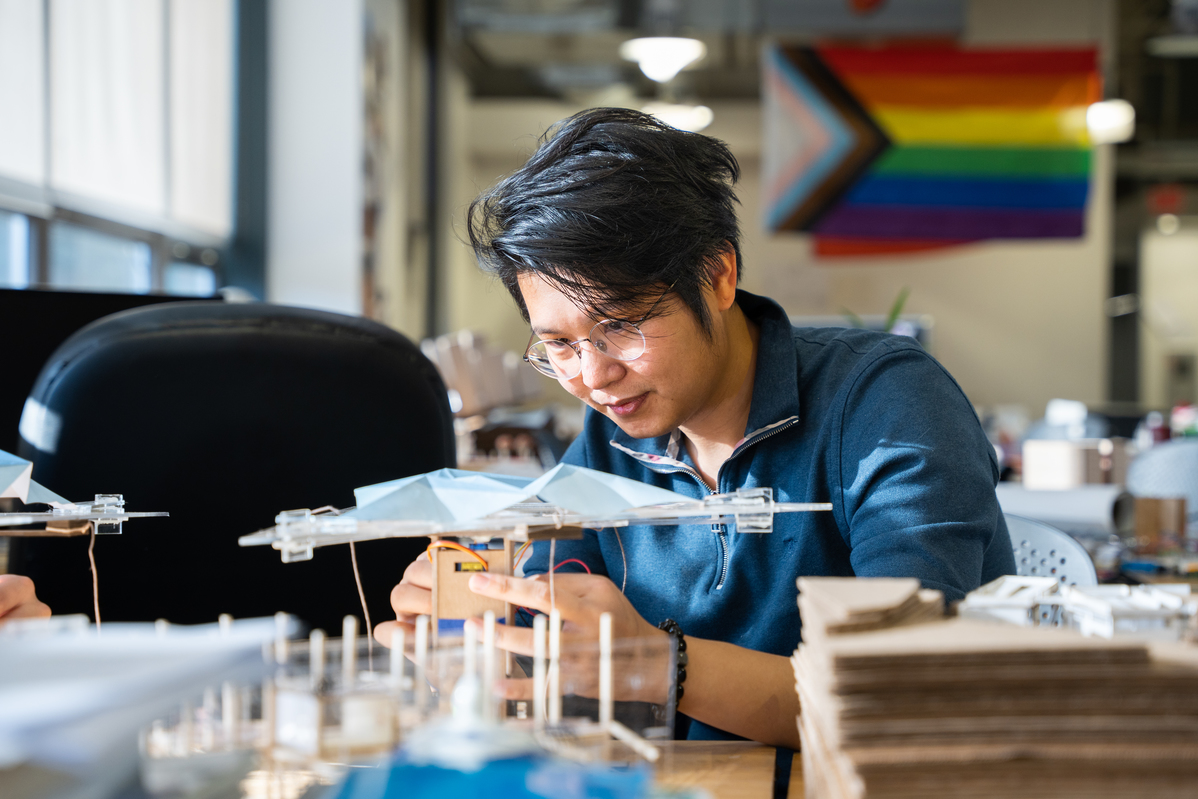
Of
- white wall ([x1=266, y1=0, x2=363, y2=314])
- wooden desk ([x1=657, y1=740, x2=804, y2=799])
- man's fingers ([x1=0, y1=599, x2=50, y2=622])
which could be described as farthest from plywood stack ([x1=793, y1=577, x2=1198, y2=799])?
white wall ([x1=266, y1=0, x2=363, y2=314])

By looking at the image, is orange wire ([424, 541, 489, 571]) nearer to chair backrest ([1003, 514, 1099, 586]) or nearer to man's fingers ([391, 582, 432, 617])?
man's fingers ([391, 582, 432, 617])

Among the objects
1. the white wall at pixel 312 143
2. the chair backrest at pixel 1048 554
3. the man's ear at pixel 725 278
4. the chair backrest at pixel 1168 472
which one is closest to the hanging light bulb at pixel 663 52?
the white wall at pixel 312 143

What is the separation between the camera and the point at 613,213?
92 centimetres

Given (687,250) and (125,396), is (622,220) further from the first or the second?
(125,396)

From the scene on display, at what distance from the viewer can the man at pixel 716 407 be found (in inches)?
34.1

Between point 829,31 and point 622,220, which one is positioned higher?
point 829,31

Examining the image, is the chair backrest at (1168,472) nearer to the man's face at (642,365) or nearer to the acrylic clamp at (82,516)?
the man's face at (642,365)

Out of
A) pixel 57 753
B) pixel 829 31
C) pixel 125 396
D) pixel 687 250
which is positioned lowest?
pixel 57 753

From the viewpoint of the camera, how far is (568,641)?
614mm

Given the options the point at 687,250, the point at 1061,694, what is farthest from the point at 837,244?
the point at 1061,694

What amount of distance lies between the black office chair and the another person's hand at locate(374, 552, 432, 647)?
0.49 feet

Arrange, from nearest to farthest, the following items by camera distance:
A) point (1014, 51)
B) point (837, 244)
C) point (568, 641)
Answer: point (568, 641) → point (1014, 51) → point (837, 244)

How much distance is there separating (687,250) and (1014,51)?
19.3 feet

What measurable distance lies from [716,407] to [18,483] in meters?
0.69
